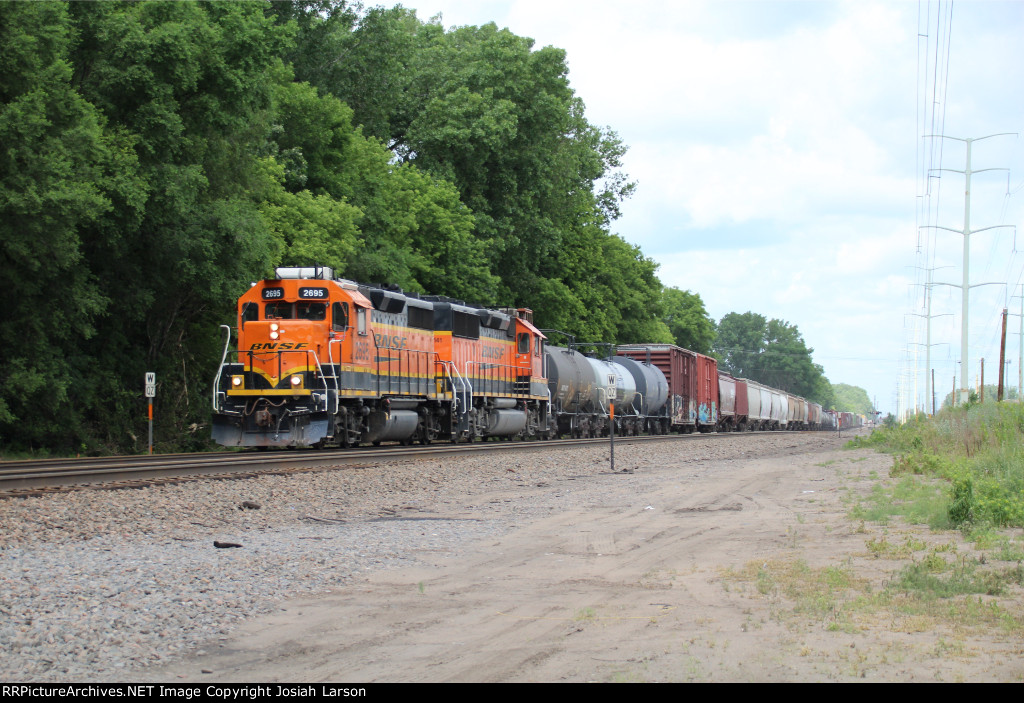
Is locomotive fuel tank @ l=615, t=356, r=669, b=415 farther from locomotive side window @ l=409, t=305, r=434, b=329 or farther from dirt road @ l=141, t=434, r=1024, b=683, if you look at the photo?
dirt road @ l=141, t=434, r=1024, b=683

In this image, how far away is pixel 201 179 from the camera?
28.6 meters

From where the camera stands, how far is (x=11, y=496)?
44.5 feet

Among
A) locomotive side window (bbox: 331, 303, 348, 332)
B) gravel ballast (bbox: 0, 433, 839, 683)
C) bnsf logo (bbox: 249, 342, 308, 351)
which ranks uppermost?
locomotive side window (bbox: 331, 303, 348, 332)

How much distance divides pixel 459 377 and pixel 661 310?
54453 mm

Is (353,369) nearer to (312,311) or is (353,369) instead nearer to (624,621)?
(312,311)

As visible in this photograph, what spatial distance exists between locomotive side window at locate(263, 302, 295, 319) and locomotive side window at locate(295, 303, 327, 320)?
0.61ft

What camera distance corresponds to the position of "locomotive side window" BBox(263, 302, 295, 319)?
2461 centimetres

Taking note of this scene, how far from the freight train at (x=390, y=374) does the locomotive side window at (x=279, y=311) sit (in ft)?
0.10

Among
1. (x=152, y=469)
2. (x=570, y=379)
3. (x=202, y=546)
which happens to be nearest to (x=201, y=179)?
(x=152, y=469)

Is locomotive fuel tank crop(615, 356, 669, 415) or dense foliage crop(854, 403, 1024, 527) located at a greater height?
locomotive fuel tank crop(615, 356, 669, 415)

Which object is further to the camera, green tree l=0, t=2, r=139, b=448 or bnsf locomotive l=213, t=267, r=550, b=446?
green tree l=0, t=2, r=139, b=448

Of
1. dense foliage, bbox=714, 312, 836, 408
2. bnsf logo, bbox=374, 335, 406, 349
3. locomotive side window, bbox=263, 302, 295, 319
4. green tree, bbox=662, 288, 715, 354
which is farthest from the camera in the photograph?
dense foliage, bbox=714, 312, 836, 408

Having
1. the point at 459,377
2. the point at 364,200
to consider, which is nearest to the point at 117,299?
the point at 459,377

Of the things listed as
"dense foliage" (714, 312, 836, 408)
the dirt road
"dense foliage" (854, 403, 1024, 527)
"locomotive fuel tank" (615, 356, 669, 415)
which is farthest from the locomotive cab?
"dense foliage" (714, 312, 836, 408)
